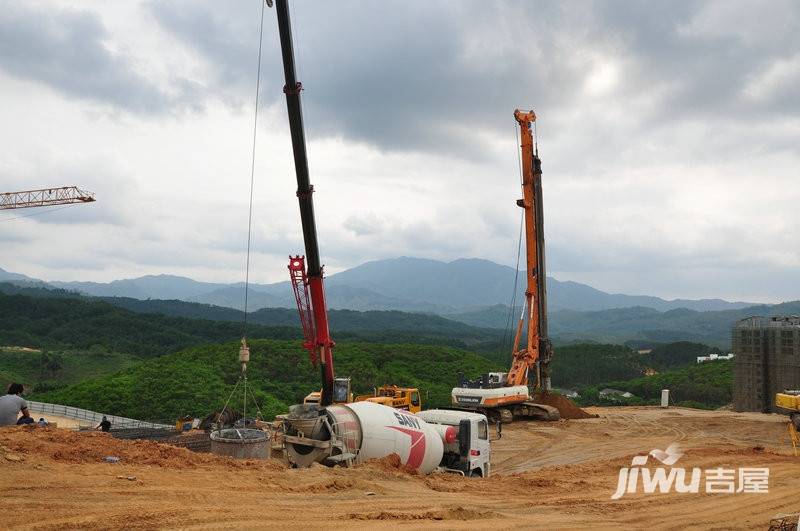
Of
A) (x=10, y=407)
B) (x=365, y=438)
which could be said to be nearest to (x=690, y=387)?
(x=365, y=438)

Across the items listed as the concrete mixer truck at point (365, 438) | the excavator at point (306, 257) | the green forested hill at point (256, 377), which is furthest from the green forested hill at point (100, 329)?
the concrete mixer truck at point (365, 438)

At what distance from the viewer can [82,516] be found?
1024 cm

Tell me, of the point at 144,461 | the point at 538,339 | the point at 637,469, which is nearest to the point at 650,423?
the point at 538,339

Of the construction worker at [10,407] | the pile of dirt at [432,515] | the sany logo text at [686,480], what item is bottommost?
the sany logo text at [686,480]

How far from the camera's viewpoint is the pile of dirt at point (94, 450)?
13.5 m

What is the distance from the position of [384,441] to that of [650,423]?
89.8 feet

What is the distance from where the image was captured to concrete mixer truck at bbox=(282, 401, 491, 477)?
16.3 meters

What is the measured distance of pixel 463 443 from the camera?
63.3 ft

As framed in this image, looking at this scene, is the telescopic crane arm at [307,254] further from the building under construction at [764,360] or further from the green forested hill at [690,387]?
the green forested hill at [690,387]

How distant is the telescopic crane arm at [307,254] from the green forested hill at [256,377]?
24.6 meters

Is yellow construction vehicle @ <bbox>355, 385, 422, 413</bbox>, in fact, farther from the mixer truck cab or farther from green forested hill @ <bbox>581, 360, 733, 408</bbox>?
green forested hill @ <bbox>581, 360, 733, 408</bbox>

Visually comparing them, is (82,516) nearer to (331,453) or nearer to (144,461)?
(144,461)

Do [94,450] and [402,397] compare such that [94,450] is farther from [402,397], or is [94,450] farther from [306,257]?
[402,397]

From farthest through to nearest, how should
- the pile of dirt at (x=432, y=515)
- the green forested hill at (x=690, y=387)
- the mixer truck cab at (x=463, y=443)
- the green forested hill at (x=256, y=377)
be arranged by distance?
1. the green forested hill at (x=690, y=387)
2. the green forested hill at (x=256, y=377)
3. the mixer truck cab at (x=463, y=443)
4. the pile of dirt at (x=432, y=515)
